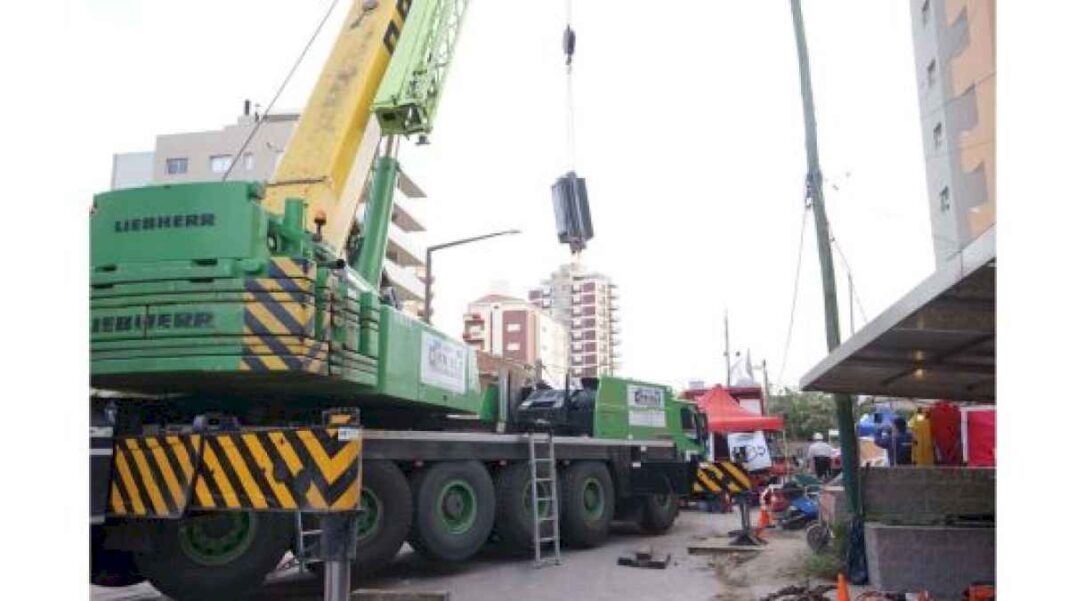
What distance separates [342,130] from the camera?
9.19m

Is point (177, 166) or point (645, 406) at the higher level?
point (177, 166)

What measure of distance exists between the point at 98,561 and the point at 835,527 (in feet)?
24.2

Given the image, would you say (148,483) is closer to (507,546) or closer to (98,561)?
(98,561)

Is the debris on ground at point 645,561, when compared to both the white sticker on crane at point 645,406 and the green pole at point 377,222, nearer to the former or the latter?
the white sticker on crane at point 645,406

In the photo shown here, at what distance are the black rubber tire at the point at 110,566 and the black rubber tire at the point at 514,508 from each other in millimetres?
4363

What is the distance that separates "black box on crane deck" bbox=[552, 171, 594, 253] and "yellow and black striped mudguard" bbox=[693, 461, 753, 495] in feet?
14.1

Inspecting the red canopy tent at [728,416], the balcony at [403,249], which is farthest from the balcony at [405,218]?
the red canopy tent at [728,416]

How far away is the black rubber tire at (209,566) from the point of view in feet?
24.4

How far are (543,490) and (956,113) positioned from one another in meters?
6.47

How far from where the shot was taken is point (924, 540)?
7559mm

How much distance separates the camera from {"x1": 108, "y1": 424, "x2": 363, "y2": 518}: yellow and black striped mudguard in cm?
653

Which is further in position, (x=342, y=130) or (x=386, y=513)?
(x=342, y=130)

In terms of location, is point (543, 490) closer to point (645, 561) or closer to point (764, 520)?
point (645, 561)

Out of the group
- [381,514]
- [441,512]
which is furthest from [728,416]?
[381,514]
